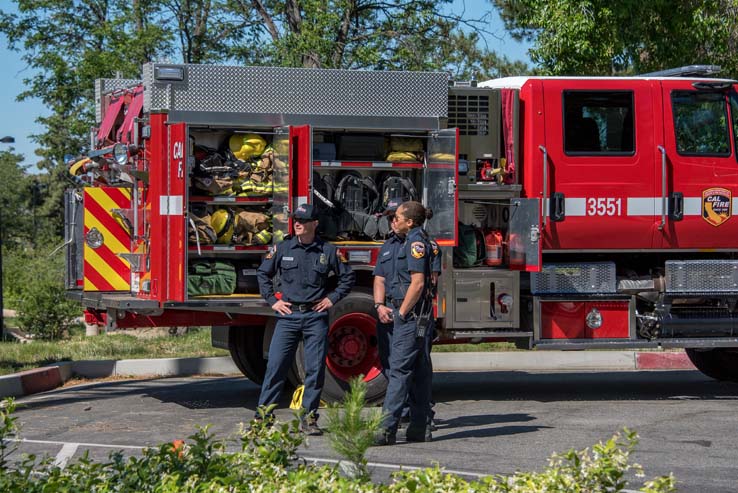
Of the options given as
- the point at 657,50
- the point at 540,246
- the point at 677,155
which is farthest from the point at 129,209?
the point at 657,50

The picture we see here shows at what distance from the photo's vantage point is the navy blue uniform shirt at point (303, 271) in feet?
28.0

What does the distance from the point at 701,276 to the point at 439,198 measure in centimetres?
265

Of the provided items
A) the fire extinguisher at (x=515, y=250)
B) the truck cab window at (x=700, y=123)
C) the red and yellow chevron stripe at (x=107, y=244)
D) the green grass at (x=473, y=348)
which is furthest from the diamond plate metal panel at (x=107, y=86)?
the truck cab window at (x=700, y=123)

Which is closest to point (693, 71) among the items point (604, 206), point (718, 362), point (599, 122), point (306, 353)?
point (599, 122)

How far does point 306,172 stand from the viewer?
9.53 m

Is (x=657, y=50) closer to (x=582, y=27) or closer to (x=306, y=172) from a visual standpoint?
(x=582, y=27)

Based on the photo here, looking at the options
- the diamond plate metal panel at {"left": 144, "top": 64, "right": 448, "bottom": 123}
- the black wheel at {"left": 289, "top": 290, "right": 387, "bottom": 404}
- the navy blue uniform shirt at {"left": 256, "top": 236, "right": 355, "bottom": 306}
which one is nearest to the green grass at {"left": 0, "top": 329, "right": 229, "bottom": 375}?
the black wheel at {"left": 289, "top": 290, "right": 387, "bottom": 404}

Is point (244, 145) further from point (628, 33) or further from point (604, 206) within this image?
point (628, 33)

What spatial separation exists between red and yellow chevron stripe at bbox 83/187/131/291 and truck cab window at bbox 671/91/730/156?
519 centimetres

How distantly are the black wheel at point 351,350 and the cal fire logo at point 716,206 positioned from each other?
3.34 m

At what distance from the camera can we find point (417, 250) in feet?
26.1

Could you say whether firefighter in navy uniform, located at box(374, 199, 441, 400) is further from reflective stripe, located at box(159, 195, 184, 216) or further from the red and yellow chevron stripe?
the red and yellow chevron stripe

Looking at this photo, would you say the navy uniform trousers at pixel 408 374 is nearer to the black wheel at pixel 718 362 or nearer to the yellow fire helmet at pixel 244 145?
the yellow fire helmet at pixel 244 145

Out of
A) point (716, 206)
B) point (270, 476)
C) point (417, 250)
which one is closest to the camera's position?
point (270, 476)
